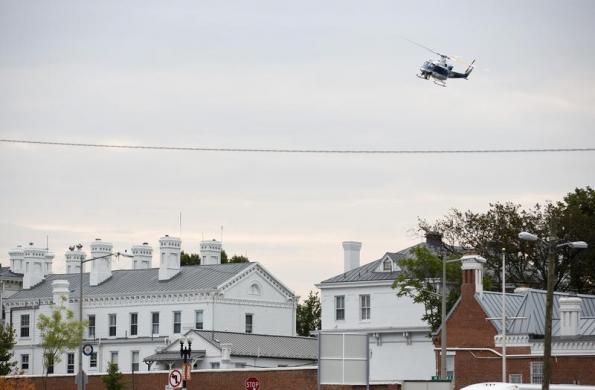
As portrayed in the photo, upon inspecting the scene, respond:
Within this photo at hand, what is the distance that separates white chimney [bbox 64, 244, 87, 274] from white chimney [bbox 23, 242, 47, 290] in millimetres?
2307

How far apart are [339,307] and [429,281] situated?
47.3ft

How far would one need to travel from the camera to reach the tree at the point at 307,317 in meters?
146

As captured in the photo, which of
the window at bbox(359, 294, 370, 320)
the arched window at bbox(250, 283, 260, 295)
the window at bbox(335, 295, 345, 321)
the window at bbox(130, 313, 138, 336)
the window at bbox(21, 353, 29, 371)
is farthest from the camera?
the window at bbox(21, 353, 29, 371)

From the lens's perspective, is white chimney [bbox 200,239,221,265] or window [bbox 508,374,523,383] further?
white chimney [bbox 200,239,221,265]

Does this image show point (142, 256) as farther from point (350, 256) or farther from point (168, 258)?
point (350, 256)

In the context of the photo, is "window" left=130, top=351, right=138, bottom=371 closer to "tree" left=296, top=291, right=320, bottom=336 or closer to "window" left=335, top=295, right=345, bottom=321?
"window" left=335, top=295, right=345, bottom=321

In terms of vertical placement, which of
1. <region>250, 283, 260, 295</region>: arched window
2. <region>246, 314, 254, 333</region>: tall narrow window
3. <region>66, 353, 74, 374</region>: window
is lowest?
<region>66, 353, 74, 374</region>: window

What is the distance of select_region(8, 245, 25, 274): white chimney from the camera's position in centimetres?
13350

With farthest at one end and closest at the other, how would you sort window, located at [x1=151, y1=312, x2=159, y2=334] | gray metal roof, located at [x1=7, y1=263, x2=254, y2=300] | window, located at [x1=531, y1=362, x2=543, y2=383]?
window, located at [x1=151, y1=312, x2=159, y2=334] → gray metal roof, located at [x1=7, y1=263, x2=254, y2=300] → window, located at [x1=531, y1=362, x2=543, y2=383]

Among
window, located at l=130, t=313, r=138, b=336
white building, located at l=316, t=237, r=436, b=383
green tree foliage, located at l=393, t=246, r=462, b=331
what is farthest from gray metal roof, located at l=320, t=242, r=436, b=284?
window, located at l=130, t=313, r=138, b=336

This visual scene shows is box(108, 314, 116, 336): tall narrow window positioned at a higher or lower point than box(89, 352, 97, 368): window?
higher

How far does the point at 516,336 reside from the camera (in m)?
70.4

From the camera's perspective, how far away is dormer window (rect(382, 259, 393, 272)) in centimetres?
9994

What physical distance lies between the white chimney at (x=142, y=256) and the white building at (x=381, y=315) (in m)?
25.3
